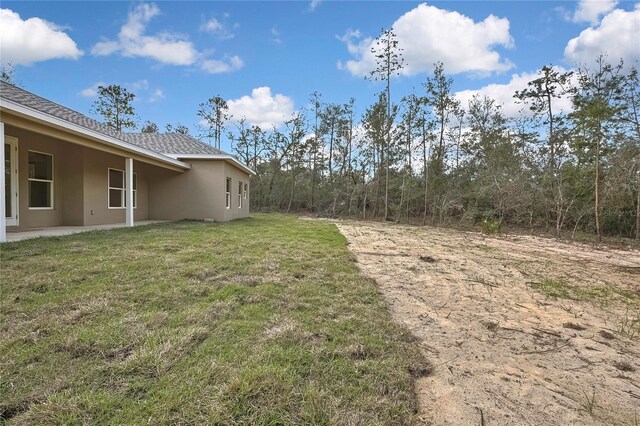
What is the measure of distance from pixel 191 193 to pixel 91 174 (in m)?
3.38

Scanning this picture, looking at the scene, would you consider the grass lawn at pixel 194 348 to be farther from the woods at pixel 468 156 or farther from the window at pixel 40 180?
the woods at pixel 468 156

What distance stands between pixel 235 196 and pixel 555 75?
14383 mm

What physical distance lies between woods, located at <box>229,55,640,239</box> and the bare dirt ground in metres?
4.47

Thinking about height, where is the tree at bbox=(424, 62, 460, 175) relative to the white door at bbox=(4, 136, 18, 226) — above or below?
above

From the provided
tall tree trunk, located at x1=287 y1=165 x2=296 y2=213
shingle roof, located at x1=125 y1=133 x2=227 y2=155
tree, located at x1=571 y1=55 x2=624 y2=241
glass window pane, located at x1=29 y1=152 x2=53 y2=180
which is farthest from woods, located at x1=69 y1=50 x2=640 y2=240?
glass window pane, located at x1=29 y1=152 x2=53 y2=180

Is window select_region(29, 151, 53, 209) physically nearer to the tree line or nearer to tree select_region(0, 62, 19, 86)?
the tree line

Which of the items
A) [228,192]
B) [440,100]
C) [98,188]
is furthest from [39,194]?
[440,100]

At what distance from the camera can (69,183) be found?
7.99 meters

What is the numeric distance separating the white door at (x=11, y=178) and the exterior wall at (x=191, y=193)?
4759mm

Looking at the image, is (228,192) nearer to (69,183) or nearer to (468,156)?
(69,183)

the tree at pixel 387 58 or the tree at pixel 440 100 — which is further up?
the tree at pixel 387 58

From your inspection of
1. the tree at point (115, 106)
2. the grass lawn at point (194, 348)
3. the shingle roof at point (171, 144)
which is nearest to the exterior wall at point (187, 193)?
the shingle roof at point (171, 144)

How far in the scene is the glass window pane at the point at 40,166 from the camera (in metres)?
7.22

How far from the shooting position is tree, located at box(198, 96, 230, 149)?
24.8m
